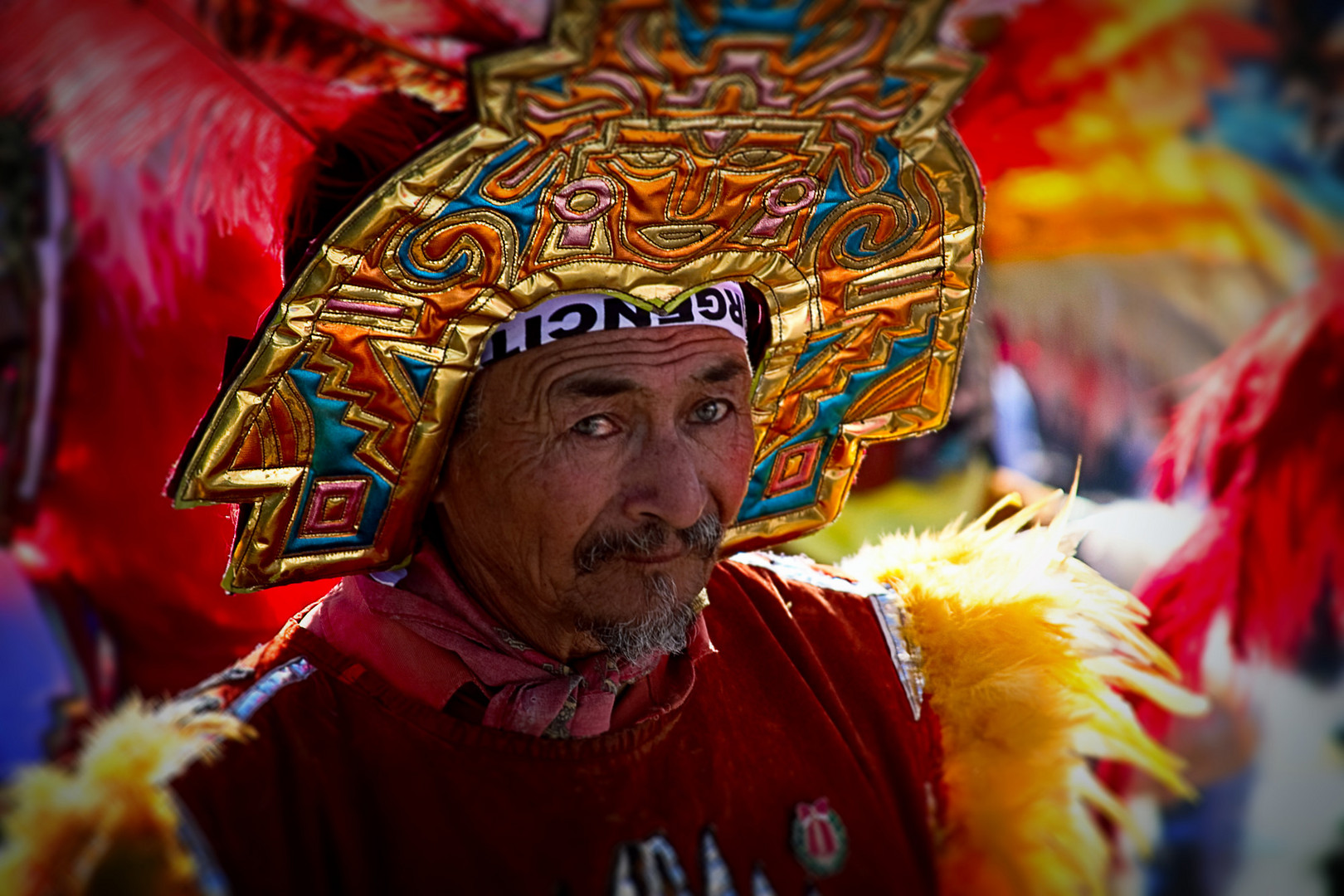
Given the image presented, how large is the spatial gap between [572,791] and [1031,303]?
0.99 meters

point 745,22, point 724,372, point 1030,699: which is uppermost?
point 745,22

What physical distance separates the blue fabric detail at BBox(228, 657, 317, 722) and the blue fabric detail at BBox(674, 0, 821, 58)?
1013 mm

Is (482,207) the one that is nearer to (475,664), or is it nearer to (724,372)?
(724,372)

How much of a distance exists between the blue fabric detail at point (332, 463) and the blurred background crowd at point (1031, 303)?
0.20m

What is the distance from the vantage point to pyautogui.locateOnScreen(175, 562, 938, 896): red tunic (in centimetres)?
143

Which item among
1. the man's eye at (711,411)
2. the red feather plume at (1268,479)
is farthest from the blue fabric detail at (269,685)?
the red feather plume at (1268,479)

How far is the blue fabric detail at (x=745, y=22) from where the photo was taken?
44.1 inches

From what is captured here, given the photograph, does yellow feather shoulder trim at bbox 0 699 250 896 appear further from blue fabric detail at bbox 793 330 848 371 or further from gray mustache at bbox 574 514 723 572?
blue fabric detail at bbox 793 330 848 371

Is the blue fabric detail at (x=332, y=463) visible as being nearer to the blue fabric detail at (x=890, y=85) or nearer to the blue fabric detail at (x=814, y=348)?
the blue fabric detail at (x=814, y=348)

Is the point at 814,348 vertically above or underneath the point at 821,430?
above

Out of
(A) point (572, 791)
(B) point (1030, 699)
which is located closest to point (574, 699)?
(A) point (572, 791)

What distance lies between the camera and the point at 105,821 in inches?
50.7

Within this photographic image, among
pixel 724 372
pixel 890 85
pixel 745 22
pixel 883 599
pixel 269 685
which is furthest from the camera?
pixel 883 599

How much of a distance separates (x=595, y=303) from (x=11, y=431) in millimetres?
781
